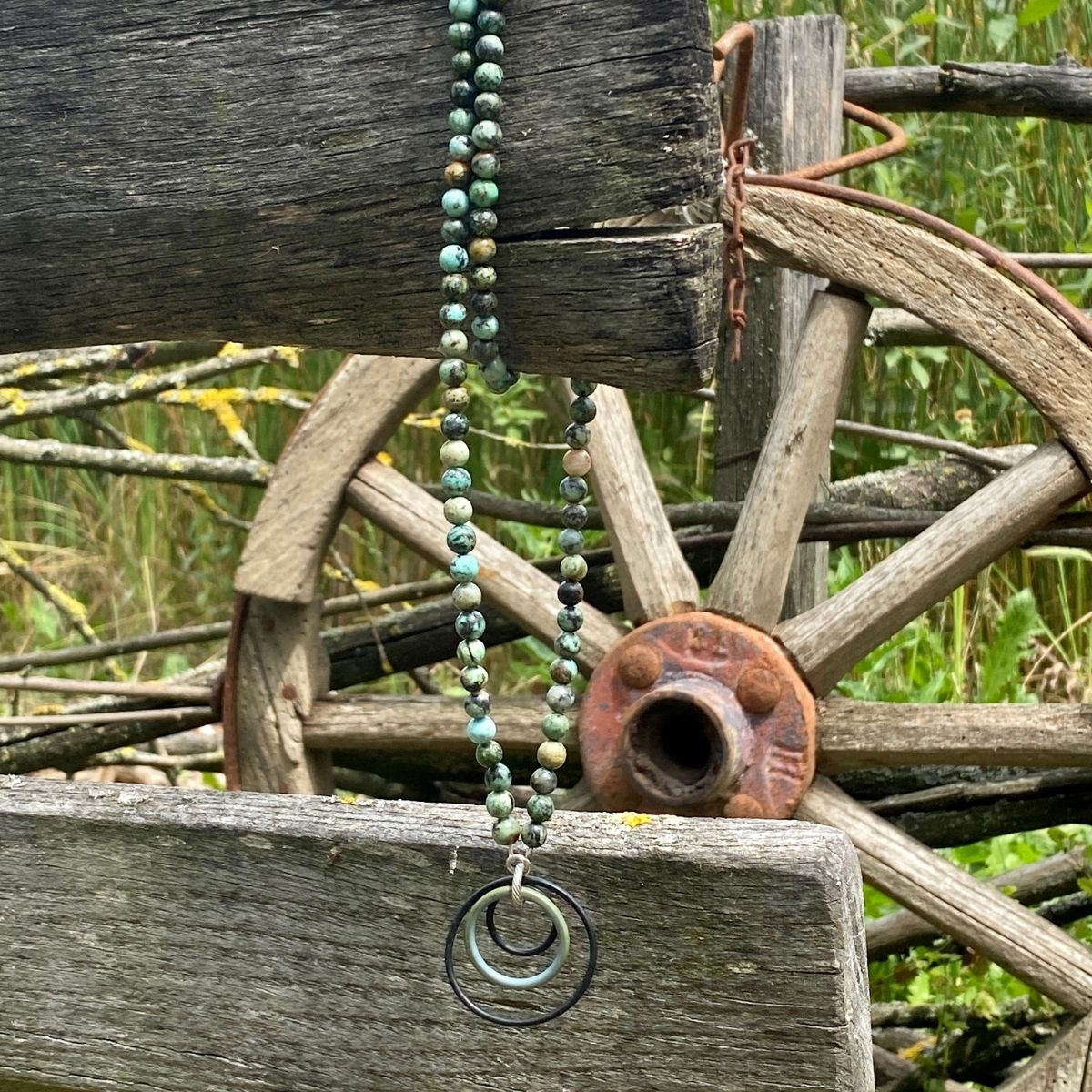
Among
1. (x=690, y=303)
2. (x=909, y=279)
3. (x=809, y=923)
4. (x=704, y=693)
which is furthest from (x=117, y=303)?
(x=909, y=279)

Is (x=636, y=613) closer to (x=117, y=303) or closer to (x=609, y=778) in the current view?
(x=609, y=778)

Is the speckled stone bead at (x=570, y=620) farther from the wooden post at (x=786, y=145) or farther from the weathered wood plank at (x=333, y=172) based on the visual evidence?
the wooden post at (x=786, y=145)

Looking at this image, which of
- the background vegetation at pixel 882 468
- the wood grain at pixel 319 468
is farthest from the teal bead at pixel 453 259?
the background vegetation at pixel 882 468

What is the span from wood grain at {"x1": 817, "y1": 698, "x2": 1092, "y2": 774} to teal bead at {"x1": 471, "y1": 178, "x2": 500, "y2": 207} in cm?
133

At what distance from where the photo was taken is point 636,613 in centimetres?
205

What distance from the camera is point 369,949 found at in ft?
2.72

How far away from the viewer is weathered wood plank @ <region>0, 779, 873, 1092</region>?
75 centimetres

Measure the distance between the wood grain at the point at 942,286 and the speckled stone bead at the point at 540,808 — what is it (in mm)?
1313

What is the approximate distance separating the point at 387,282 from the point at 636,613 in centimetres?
128

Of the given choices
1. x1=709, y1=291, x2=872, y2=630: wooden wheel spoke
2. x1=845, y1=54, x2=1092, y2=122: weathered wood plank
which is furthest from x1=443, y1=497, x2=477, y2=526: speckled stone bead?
x1=845, y1=54, x2=1092, y2=122: weathered wood plank

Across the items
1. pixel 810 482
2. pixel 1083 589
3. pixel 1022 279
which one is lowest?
pixel 1083 589

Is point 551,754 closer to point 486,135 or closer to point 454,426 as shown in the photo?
point 454,426

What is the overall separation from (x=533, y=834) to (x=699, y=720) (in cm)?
116

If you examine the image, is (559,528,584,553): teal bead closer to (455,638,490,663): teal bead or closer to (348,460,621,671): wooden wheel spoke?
(455,638,490,663): teal bead
